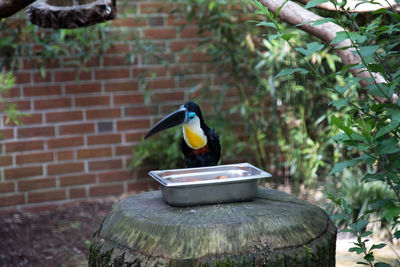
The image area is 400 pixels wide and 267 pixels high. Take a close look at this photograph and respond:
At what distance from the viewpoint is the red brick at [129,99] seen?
4242 mm

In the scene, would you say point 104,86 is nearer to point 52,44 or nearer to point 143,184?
point 52,44

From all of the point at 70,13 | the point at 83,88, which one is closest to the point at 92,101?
the point at 83,88

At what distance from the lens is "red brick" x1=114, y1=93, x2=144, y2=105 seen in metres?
4.24

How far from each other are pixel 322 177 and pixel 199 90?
1.25 m

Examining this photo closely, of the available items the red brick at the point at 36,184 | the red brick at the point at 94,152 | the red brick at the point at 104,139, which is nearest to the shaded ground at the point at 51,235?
the red brick at the point at 36,184

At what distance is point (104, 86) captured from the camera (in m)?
4.19

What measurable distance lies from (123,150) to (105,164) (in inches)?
Answer: 7.3

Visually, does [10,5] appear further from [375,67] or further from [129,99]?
[129,99]

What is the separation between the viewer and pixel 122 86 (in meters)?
4.24

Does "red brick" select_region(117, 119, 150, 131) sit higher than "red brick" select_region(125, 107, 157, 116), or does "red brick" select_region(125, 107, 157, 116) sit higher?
"red brick" select_region(125, 107, 157, 116)

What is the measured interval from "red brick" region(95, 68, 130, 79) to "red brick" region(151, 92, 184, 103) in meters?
0.29

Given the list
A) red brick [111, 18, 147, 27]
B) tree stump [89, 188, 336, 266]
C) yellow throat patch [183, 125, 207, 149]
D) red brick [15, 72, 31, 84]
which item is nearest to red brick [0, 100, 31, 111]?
red brick [15, 72, 31, 84]

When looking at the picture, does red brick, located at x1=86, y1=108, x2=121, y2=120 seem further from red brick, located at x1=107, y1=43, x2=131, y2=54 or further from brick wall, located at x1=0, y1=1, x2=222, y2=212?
red brick, located at x1=107, y1=43, x2=131, y2=54

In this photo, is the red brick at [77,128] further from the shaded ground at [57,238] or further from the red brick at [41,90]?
the shaded ground at [57,238]
